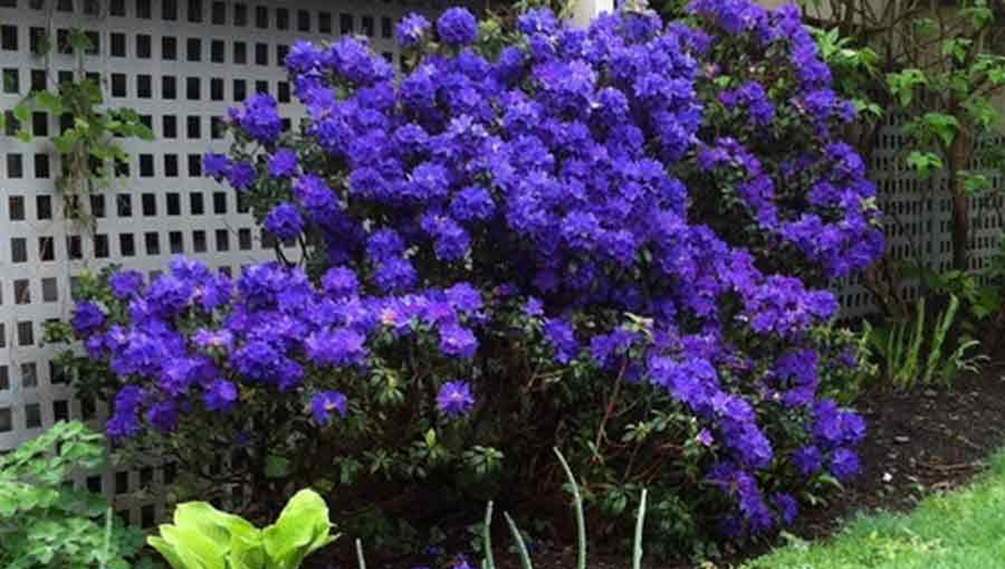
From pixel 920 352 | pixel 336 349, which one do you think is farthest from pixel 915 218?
pixel 336 349

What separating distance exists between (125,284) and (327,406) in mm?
924

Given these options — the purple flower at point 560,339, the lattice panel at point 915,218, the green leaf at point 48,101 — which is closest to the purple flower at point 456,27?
the purple flower at point 560,339

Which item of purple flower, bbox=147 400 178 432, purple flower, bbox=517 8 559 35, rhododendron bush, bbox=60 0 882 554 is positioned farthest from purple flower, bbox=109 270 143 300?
purple flower, bbox=517 8 559 35

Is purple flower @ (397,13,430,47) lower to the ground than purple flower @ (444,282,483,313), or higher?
higher

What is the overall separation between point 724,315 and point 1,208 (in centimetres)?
237

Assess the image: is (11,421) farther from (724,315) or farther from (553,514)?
(724,315)

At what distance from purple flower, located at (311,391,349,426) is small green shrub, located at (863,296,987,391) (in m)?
3.55

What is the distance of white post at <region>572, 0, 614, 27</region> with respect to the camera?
4859 mm

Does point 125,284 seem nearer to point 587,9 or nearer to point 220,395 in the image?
point 220,395

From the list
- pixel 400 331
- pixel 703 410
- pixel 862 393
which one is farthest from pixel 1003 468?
pixel 400 331

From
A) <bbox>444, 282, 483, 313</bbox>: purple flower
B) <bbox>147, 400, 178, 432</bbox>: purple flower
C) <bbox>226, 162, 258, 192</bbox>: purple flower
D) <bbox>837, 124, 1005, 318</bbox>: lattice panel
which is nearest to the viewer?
<bbox>147, 400, 178, 432</bbox>: purple flower

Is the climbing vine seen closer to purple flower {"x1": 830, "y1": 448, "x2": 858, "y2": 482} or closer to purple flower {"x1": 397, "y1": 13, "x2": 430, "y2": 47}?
purple flower {"x1": 397, "y1": 13, "x2": 430, "y2": 47}

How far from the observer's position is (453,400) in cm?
338

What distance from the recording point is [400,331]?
3.30m
